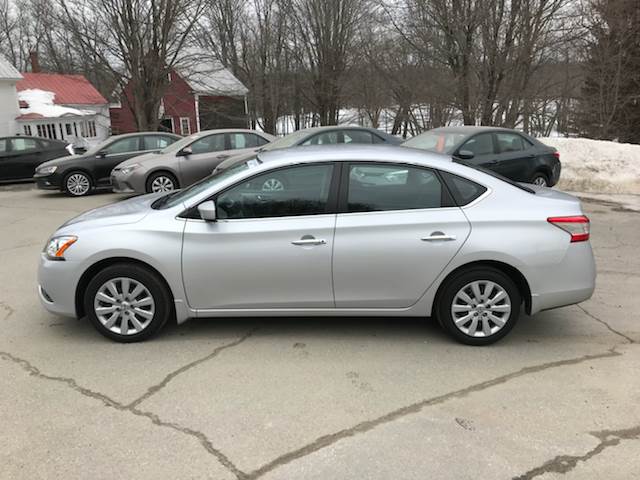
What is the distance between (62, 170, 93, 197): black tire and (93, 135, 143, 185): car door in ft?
0.73

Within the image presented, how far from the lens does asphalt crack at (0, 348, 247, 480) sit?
8.91 feet

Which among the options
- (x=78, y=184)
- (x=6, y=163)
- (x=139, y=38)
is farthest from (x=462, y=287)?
(x=139, y=38)

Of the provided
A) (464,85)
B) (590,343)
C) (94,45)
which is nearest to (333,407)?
(590,343)

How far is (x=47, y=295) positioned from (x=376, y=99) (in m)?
28.1

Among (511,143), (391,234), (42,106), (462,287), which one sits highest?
(42,106)

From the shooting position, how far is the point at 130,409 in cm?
318

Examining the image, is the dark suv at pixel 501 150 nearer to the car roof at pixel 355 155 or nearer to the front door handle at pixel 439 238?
the car roof at pixel 355 155

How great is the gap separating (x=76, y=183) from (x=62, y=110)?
68.7 feet

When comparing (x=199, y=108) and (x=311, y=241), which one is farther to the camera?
(x=199, y=108)

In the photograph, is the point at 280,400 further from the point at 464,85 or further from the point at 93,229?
the point at 464,85

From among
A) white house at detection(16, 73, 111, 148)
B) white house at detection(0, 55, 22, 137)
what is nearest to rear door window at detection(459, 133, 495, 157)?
white house at detection(16, 73, 111, 148)

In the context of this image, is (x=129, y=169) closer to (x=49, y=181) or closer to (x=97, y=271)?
(x=49, y=181)

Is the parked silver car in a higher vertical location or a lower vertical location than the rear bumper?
higher

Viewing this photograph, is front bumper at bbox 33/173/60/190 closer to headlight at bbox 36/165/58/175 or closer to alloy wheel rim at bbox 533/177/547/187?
headlight at bbox 36/165/58/175
